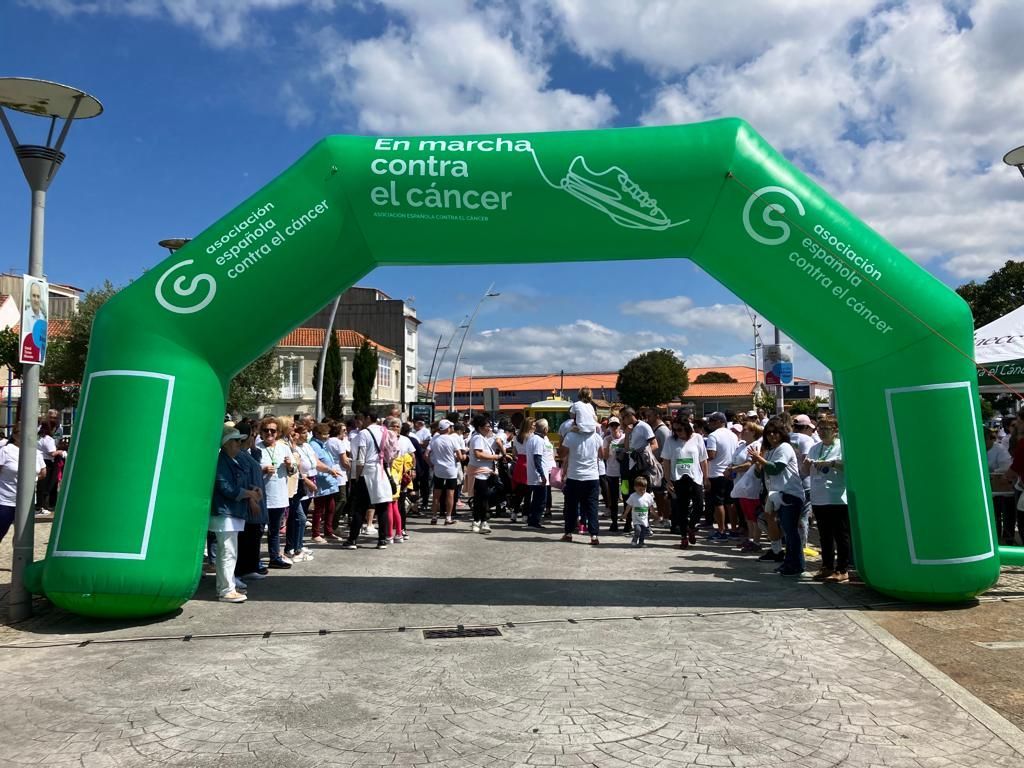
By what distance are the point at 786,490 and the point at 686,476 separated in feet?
7.74

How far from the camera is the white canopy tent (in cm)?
1147

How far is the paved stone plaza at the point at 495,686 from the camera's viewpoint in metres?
3.80

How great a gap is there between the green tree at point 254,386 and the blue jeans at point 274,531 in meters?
24.2

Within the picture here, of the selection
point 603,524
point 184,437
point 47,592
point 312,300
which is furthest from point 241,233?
point 603,524

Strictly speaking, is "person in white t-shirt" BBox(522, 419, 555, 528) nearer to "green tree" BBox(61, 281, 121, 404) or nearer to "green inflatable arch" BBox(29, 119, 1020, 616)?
"green inflatable arch" BBox(29, 119, 1020, 616)

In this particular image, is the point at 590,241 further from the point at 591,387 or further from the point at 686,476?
the point at 591,387

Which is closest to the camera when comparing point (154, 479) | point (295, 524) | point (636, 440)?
point (154, 479)

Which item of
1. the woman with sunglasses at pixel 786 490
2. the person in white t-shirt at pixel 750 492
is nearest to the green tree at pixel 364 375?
the person in white t-shirt at pixel 750 492

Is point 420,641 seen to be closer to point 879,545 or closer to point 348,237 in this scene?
point 348,237

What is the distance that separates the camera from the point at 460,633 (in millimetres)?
5855

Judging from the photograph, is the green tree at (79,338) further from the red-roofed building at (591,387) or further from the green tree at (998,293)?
the red-roofed building at (591,387)

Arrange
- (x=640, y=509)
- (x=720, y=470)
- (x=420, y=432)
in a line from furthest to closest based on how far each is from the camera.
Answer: (x=420, y=432) → (x=720, y=470) → (x=640, y=509)

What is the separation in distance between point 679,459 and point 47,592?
7.60 meters

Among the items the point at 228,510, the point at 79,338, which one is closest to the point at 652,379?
the point at 79,338
